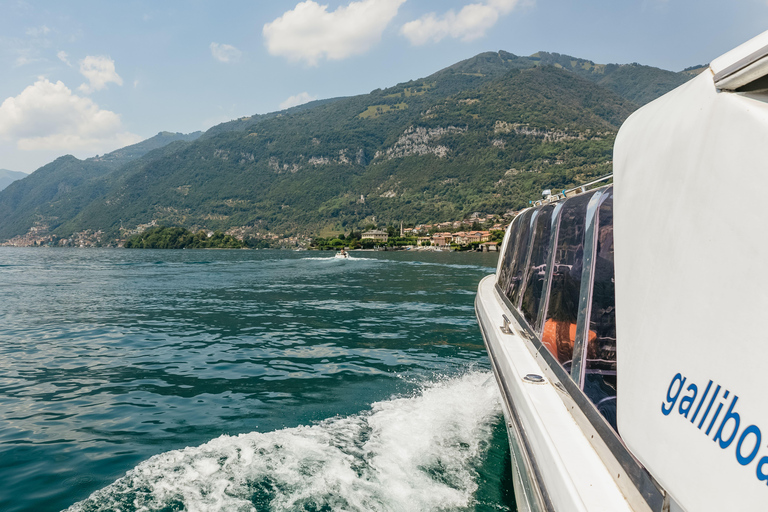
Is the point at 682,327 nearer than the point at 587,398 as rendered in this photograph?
Yes

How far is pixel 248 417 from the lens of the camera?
6418mm

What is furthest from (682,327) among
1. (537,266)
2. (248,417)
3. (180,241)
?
(180,241)

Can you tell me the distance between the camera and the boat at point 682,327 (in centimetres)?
130

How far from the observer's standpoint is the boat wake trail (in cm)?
416

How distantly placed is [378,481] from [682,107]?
4203 millimetres

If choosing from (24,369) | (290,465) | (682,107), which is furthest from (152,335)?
(682,107)

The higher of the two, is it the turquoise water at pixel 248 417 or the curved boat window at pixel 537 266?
the curved boat window at pixel 537 266

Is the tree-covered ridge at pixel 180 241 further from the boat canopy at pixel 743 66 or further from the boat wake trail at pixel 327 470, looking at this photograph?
the boat canopy at pixel 743 66

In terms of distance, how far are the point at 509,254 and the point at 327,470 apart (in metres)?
4.92

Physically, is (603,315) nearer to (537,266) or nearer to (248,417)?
(537,266)

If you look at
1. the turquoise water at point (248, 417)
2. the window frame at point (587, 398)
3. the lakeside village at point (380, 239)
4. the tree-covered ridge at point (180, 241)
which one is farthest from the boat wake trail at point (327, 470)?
the tree-covered ridge at point (180, 241)

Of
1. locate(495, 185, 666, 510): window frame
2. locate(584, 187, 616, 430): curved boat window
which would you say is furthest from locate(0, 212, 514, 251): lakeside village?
locate(584, 187, 616, 430): curved boat window

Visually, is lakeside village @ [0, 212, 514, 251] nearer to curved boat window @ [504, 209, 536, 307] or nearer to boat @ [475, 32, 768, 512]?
curved boat window @ [504, 209, 536, 307]

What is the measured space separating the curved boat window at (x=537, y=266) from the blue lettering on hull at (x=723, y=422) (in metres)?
3.22
